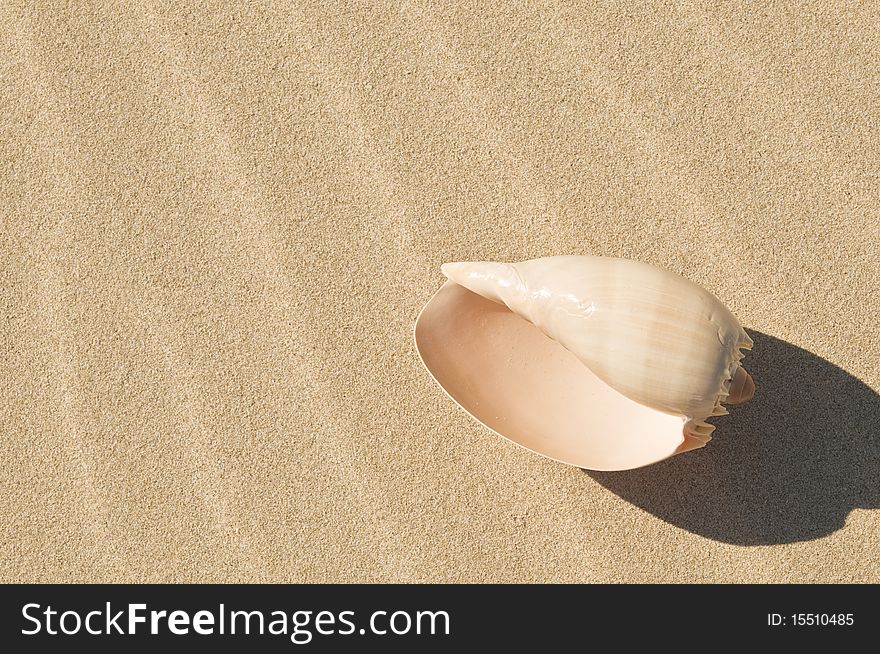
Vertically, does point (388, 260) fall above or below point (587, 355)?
above

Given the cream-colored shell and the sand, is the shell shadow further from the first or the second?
the cream-colored shell

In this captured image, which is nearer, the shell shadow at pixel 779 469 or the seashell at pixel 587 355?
the seashell at pixel 587 355

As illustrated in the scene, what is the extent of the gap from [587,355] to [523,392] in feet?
0.46

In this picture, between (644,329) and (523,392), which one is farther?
(523,392)

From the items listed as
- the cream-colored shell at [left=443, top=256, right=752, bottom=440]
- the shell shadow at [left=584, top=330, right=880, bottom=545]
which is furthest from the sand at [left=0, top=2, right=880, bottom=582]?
the cream-colored shell at [left=443, top=256, right=752, bottom=440]

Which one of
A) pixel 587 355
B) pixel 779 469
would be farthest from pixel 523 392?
pixel 779 469

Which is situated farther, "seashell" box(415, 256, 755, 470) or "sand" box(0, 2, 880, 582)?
"sand" box(0, 2, 880, 582)

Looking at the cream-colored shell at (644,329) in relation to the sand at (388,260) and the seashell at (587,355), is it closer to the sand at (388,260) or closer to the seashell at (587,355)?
the seashell at (587,355)

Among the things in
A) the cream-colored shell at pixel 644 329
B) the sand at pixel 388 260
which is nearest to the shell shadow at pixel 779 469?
the sand at pixel 388 260

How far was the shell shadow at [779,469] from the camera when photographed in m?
1.04

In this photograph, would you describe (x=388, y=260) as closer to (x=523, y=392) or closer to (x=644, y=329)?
(x=523, y=392)

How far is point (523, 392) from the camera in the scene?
3.43 ft

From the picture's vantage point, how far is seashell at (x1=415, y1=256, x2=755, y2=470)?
90cm

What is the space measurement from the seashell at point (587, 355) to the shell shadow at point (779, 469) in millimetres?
75
